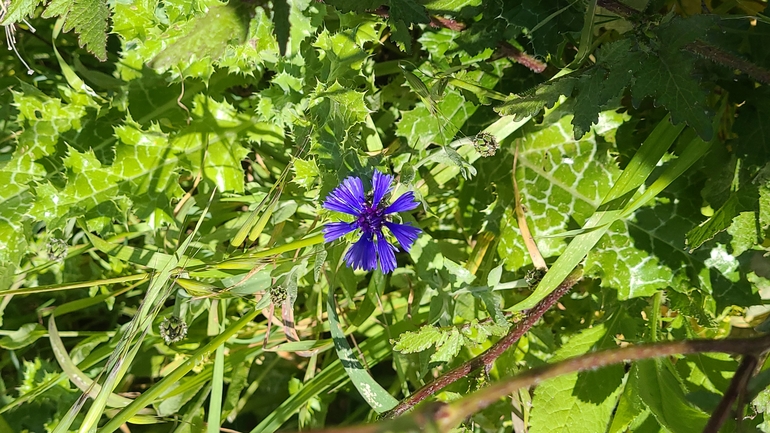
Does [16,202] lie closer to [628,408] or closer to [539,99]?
[539,99]

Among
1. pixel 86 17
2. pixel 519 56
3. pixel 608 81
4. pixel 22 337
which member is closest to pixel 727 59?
pixel 608 81

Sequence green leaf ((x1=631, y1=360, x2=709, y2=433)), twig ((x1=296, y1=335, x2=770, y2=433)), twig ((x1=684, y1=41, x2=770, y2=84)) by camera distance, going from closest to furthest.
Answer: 1. twig ((x1=296, y1=335, x2=770, y2=433))
2. twig ((x1=684, y1=41, x2=770, y2=84))
3. green leaf ((x1=631, y1=360, x2=709, y2=433))

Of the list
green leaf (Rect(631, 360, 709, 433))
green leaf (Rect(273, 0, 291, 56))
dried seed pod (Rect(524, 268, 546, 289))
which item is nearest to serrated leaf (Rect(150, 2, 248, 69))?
green leaf (Rect(273, 0, 291, 56))

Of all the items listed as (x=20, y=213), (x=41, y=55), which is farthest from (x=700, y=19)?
(x=41, y=55)

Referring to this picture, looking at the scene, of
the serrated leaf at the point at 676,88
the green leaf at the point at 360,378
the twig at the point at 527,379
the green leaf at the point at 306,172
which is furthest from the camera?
the green leaf at the point at 360,378

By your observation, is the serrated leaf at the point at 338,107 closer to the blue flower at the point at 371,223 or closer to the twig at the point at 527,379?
the blue flower at the point at 371,223

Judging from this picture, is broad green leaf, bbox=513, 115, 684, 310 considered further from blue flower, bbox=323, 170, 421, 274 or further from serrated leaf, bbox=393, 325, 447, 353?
blue flower, bbox=323, 170, 421, 274

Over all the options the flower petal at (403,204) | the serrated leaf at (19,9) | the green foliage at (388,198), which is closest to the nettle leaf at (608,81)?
the green foliage at (388,198)
